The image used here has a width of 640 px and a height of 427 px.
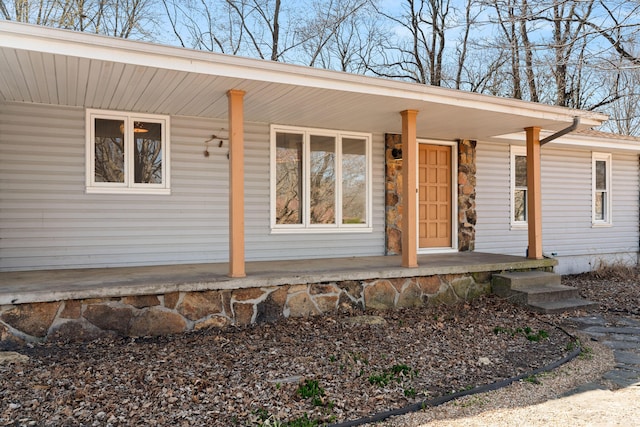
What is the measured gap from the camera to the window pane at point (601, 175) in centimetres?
948

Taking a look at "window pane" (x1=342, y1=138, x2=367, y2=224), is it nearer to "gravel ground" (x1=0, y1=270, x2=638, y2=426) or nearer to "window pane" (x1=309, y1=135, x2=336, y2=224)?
"window pane" (x1=309, y1=135, x2=336, y2=224)

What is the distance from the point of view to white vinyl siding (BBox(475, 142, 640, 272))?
316 inches

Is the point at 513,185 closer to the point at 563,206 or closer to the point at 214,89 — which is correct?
the point at 563,206

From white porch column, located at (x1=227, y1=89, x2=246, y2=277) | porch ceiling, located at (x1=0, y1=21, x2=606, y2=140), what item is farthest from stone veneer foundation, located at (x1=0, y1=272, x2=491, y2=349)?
porch ceiling, located at (x1=0, y1=21, x2=606, y2=140)

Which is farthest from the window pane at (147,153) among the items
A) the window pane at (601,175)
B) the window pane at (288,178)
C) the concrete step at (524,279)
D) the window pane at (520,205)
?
the window pane at (601,175)

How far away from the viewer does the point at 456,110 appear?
5656 mm

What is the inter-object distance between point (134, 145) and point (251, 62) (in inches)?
82.3

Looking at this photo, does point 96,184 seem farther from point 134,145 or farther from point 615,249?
point 615,249

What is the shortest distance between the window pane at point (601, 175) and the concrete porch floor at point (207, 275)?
156 inches

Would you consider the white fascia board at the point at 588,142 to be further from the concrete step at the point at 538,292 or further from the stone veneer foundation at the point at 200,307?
the stone veneer foundation at the point at 200,307

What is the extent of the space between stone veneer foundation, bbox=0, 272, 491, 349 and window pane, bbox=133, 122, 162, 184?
70.4 inches

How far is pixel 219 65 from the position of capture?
13.5 feet

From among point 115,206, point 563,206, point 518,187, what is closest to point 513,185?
point 518,187

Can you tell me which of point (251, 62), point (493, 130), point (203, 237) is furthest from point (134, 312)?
point (493, 130)
